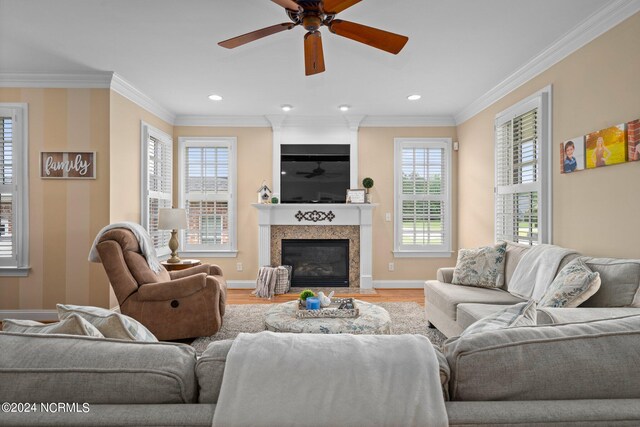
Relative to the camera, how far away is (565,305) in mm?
2264

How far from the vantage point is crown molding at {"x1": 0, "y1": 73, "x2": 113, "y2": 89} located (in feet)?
12.9

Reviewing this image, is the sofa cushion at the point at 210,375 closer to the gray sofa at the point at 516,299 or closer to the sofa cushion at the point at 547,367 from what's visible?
the sofa cushion at the point at 547,367

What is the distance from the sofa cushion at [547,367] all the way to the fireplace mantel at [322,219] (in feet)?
15.1

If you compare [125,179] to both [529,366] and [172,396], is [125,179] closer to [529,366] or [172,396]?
[172,396]

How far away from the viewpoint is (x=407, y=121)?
5.62m

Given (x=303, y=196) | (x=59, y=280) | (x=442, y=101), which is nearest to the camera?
(x=59, y=280)

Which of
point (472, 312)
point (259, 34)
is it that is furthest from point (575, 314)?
point (259, 34)

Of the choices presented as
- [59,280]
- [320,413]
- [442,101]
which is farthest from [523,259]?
[59,280]

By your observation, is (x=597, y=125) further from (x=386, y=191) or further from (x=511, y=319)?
(x=386, y=191)

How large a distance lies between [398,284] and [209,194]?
327 centimetres

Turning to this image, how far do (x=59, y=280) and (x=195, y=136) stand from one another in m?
2.72

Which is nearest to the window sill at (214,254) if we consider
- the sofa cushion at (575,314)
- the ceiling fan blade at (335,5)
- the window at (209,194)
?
the window at (209,194)

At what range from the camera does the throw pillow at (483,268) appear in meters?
3.49

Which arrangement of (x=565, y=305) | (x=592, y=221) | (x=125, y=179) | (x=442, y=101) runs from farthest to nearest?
(x=442, y=101) < (x=125, y=179) < (x=592, y=221) < (x=565, y=305)
